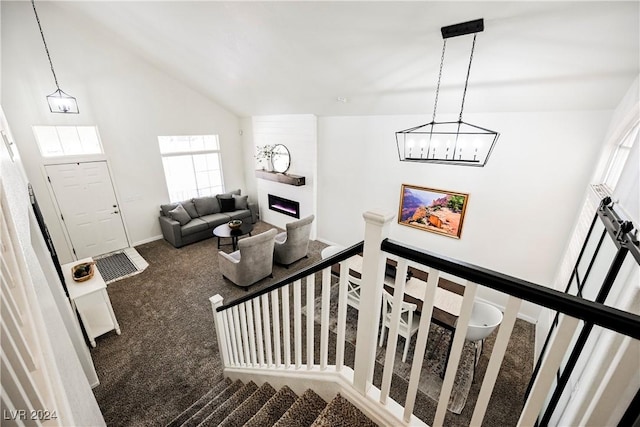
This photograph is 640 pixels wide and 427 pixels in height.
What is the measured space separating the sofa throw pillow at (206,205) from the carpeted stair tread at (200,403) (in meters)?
4.43

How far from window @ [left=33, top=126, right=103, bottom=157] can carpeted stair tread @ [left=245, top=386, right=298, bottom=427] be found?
573 centimetres

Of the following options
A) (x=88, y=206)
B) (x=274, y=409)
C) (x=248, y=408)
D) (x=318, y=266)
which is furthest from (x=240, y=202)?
(x=318, y=266)

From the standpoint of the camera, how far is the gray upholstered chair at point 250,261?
4075mm

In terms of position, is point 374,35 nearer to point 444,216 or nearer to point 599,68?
point 599,68

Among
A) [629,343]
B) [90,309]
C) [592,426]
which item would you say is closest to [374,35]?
[629,343]

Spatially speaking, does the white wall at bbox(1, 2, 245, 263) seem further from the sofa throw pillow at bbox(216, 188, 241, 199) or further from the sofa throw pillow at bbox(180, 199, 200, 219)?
the sofa throw pillow at bbox(216, 188, 241, 199)

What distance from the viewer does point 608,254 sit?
1829mm

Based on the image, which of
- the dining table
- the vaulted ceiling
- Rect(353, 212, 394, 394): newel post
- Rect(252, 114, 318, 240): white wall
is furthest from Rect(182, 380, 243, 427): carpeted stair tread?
Rect(252, 114, 318, 240): white wall

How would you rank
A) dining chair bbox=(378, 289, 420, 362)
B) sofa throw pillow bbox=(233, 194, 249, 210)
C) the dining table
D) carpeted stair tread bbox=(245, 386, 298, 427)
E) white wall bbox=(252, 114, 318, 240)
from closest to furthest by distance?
carpeted stair tread bbox=(245, 386, 298, 427) < dining chair bbox=(378, 289, 420, 362) < the dining table < white wall bbox=(252, 114, 318, 240) < sofa throw pillow bbox=(233, 194, 249, 210)

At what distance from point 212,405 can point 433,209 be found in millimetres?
3854

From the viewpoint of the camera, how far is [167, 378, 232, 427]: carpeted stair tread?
2260mm

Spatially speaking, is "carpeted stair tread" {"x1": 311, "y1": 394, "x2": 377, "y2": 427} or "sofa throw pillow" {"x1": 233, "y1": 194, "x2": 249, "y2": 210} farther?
"sofa throw pillow" {"x1": 233, "y1": 194, "x2": 249, "y2": 210}

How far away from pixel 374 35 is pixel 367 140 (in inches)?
88.7

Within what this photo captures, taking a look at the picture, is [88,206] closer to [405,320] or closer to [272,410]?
[272,410]
